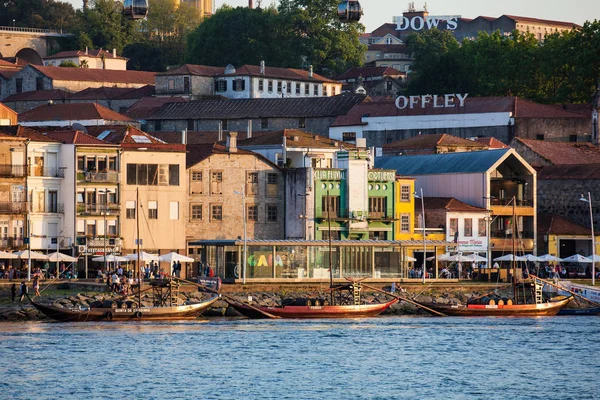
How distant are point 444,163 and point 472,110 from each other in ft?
81.6

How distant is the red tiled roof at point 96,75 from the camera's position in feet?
556

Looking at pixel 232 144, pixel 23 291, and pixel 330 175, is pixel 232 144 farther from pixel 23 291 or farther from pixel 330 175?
pixel 23 291

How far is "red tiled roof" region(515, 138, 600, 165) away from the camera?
12100 cm

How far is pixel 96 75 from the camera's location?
17312 centimetres

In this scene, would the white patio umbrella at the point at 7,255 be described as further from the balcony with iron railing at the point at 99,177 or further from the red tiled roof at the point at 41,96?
the red tiled roof at the point at 41,96

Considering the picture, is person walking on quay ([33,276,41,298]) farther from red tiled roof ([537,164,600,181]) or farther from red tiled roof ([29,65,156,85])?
red tiled roof ([29,65,156,85])

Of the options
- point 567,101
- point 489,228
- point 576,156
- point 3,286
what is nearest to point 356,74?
point 567,101

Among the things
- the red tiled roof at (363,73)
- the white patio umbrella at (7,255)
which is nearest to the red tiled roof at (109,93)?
the red tiled roof at (363,73)

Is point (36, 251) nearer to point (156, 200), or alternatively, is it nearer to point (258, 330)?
point (156, 200)

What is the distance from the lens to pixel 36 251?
93000 millimetres

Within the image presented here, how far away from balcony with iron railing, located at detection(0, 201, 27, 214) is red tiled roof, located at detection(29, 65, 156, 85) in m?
76.7

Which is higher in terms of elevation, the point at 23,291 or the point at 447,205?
the point at 447,205

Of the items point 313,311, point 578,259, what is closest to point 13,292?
point 313,311

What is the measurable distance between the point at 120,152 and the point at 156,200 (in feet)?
11.5
